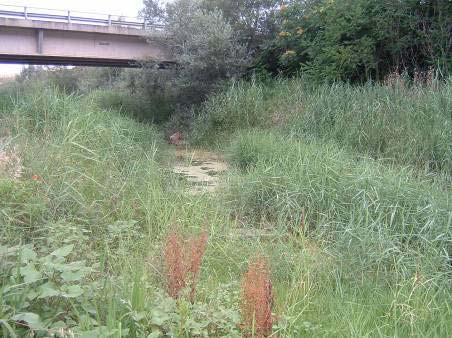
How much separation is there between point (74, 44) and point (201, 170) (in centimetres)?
1088

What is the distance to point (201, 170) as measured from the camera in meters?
7.95

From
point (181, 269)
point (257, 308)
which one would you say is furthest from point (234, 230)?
point (257, 308)

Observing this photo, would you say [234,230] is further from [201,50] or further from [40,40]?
[40,40]

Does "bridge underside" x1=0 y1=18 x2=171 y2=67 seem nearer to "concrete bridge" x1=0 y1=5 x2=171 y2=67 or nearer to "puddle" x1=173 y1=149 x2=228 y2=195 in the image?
"concrete bridge" x1=0 y1=5 x2=171 y2=67

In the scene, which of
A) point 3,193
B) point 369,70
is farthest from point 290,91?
point 3,193

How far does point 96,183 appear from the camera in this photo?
15.0 ft

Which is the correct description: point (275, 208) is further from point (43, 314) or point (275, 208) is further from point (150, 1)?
point (150, 1)

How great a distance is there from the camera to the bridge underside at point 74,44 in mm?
14992

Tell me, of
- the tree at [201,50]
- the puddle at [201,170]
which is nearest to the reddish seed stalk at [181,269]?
the puddle at [201,170]

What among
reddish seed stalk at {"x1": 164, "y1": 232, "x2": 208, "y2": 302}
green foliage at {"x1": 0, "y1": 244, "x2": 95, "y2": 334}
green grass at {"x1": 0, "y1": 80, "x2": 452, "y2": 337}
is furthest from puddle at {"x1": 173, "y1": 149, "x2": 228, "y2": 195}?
green foliage at {"x1": 0, "y1": 244, "x2": 95, "y2": 334}

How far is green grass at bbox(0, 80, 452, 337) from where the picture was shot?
244 cm

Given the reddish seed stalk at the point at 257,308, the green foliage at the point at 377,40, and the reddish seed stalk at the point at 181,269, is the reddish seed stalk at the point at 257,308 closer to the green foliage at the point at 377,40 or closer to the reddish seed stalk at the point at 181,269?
the reddish seed stalk at the point at 181,269

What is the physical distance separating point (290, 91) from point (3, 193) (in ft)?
27.7

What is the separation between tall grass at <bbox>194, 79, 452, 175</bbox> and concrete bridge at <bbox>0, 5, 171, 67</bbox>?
15.8ft
